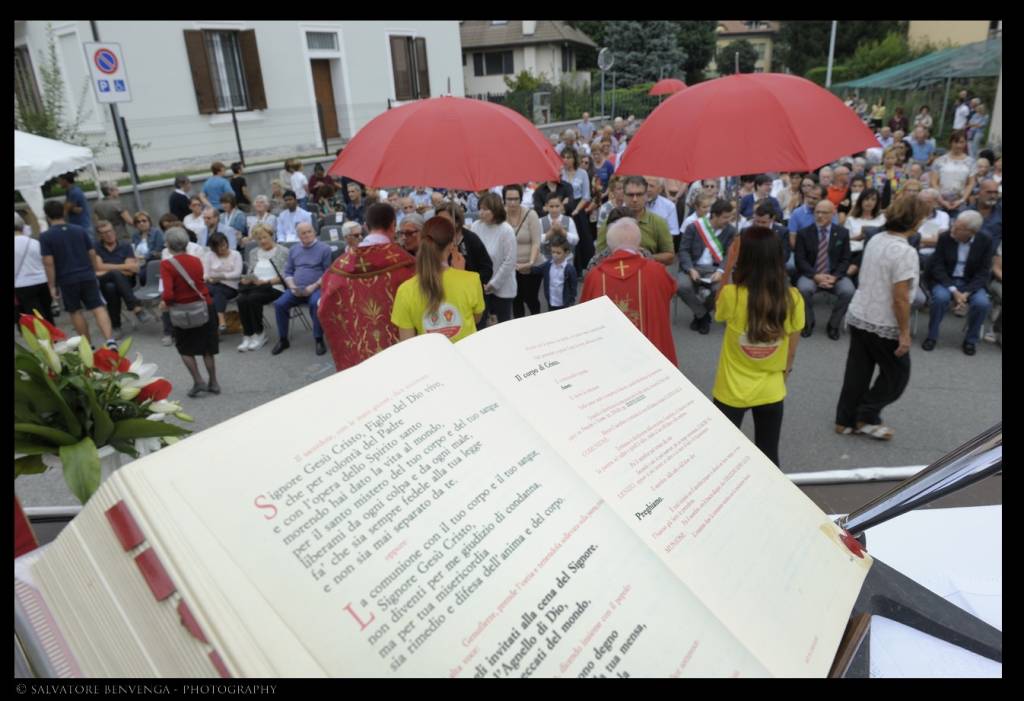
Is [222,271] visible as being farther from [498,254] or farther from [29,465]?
[29,465]

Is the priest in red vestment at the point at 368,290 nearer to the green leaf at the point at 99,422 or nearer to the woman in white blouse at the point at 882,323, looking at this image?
the green leaf at the point at 99,422

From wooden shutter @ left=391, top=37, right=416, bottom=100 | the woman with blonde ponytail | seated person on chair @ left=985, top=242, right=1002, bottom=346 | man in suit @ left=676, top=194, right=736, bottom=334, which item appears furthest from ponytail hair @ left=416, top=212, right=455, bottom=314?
wooden shutter @ left=391, top=37, right=416, bottom=100

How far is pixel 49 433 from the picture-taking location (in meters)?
1.43

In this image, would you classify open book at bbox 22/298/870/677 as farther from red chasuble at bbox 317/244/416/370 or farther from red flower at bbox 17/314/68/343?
red chasuble at bbox 317/244/416/370

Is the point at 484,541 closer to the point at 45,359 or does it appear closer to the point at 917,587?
the point at 917,587

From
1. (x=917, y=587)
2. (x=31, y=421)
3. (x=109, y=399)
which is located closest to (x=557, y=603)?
(x=917, y=587)

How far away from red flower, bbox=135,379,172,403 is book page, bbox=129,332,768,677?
130 centimetres

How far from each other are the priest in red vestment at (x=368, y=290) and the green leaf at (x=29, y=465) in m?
2.56

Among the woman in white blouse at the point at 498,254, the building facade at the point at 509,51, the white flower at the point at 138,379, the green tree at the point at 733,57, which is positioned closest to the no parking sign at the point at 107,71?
the woman in white blouse at the point at 498,254

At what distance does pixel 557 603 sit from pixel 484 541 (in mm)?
110

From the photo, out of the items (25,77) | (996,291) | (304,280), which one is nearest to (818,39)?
(996,291)

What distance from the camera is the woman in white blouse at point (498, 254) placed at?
5410mm

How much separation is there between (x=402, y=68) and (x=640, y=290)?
1877 cm

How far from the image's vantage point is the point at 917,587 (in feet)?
3.75
